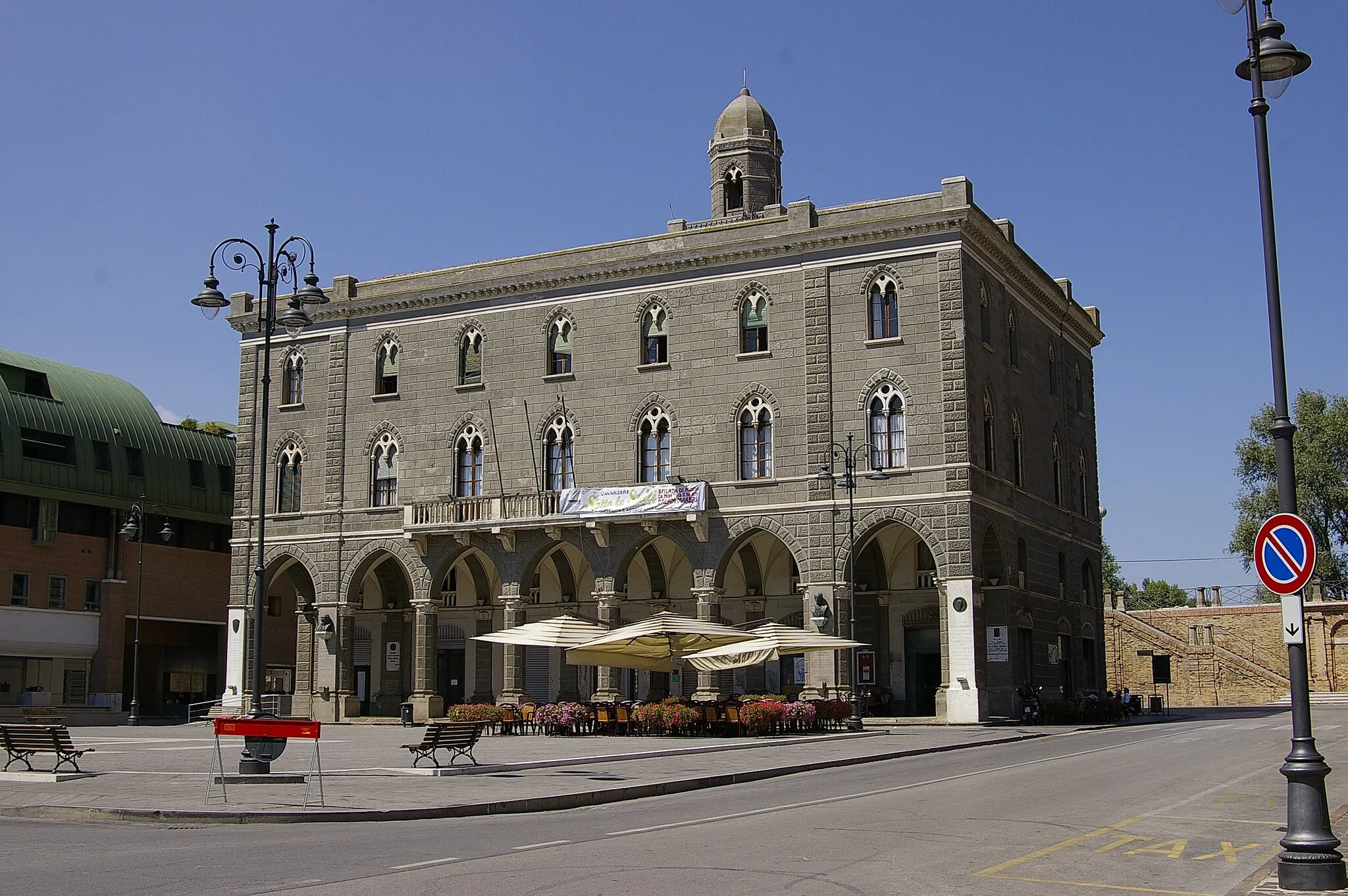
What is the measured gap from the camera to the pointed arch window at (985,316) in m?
45.0

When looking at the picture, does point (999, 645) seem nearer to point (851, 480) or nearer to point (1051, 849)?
point (851, 480)

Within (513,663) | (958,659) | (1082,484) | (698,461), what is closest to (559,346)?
(698,461)

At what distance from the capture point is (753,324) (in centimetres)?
4647

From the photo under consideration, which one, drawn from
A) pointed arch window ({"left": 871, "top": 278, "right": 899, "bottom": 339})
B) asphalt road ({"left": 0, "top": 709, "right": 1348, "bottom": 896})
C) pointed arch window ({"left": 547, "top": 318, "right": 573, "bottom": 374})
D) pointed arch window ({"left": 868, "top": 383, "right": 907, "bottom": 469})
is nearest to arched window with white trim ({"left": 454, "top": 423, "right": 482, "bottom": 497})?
pointed arch window ({"left": 547, "top": 318, "right": 573, "bottom": 374})

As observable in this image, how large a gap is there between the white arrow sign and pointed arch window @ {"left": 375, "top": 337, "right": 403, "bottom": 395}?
A: 43009mm

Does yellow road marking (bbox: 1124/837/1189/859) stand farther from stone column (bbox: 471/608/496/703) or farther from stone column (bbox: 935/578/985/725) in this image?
stone column (bbox: 471/608/496/703)

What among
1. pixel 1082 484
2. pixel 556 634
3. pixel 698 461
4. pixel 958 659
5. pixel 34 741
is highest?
pixel 1082 484

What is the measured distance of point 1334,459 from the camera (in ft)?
252

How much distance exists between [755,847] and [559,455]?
117 feet

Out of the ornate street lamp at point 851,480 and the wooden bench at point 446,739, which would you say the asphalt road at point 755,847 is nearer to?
the wooden bench at point 446,739

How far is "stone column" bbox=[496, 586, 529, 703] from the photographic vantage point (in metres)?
46.8

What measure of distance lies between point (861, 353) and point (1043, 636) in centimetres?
1196

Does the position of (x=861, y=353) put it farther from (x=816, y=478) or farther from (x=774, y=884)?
(x=774, y=884)

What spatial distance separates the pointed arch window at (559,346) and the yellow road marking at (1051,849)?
1377 inches
